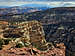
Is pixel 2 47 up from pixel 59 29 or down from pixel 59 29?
up

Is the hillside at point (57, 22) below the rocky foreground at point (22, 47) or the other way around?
below

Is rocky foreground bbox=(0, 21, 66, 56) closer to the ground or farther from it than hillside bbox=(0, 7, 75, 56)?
farther from it

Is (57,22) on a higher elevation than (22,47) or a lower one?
lower

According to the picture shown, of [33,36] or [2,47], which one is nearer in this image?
[2,47]

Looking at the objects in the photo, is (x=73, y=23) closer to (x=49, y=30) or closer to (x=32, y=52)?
(x=49, y=30)

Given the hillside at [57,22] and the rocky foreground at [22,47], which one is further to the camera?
Result: the hillside at [57,22]

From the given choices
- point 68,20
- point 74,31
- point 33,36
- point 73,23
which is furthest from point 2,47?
point 68,20

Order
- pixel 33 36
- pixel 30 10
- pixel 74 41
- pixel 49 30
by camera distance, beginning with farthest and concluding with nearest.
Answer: pixel 30 10, pixel 49 30, pixel 74 41, pixel 33 36

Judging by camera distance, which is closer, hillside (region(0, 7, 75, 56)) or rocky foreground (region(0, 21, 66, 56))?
rocky foreground (region(0, 21, 66, 56))

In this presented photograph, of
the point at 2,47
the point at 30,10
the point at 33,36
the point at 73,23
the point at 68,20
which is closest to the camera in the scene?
the point at 2,47

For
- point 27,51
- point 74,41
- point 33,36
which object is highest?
point 27,51

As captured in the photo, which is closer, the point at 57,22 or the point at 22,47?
the point at 22,47
